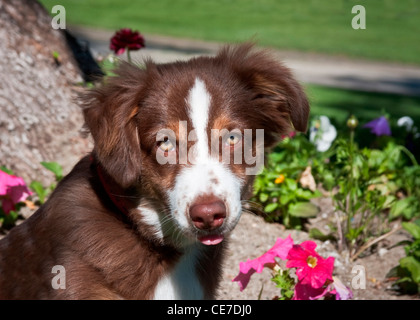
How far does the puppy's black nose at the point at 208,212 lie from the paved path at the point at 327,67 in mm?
8476

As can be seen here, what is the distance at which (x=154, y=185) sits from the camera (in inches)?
134

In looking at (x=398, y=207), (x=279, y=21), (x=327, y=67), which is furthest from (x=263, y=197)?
(x=279, y=21)

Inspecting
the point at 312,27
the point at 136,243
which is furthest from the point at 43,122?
the point at 312,27

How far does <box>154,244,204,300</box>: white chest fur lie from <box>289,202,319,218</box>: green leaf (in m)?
1.87

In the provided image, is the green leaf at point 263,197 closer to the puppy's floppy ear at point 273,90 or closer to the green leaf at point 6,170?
the puppy's floppy ear at point 273,90

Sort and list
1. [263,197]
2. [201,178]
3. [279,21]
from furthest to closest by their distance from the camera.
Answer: [279,21] < [263,197] < [201,178]

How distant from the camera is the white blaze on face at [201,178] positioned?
10.2 ft

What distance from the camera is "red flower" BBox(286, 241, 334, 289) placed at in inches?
129

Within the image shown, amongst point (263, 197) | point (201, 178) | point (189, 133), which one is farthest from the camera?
point (263, 197)

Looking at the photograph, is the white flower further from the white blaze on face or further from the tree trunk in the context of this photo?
the white blaze on face

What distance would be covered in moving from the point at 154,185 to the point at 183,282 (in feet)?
1.90

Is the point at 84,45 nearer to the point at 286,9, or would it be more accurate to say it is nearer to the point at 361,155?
the point at 361,155

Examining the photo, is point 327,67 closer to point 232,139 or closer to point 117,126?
point 232,139

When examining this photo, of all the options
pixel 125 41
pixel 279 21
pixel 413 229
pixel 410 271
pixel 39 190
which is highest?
pixel 279 21
